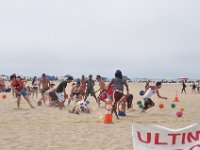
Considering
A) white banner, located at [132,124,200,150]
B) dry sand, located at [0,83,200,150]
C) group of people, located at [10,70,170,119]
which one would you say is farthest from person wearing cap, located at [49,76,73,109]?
white banner, located at [132,124,200,150]

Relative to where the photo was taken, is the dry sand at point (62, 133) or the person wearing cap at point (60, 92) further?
the person wearing cap at point (60, 92)

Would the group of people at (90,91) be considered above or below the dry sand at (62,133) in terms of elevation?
above

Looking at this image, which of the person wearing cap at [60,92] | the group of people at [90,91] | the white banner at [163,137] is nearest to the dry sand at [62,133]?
the group of people at [90,91]

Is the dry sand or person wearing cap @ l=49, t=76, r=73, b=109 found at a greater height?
person wearing cap @ l=49, t=76, r=73, b=109

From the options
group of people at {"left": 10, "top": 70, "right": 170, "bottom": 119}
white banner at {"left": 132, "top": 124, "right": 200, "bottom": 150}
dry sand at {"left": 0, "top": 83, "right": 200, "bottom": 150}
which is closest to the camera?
white banner at {"left": 132, "top": 124, "right": 200, "bottom": 150}

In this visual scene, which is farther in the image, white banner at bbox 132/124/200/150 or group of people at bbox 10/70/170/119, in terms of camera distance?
group of people at bbox 10/70/170/119

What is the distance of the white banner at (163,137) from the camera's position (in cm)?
455

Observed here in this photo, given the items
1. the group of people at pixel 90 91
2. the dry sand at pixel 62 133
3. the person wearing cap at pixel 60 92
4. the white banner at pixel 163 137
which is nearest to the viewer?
the white banner at pixel 163 137

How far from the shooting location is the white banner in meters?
4.55

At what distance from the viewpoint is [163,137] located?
4566 millimetres

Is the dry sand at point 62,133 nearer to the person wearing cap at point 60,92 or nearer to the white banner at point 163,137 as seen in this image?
the white banner at point 163,137

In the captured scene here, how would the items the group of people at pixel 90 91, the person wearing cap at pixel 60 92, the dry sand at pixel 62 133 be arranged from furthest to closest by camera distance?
1. the person wearing cap at pixel 60 92
2. the group of people at pixel 90 91
3. the dry sand at pixel 62 133

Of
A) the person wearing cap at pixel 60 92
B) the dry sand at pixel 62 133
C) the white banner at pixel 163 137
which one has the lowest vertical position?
the dry sand at pixel 62 133

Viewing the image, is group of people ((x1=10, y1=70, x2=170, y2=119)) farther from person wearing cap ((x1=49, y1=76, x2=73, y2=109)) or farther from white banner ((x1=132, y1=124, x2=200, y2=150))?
white banner ((x1=132, y1=124, x2=200, y2=150))
